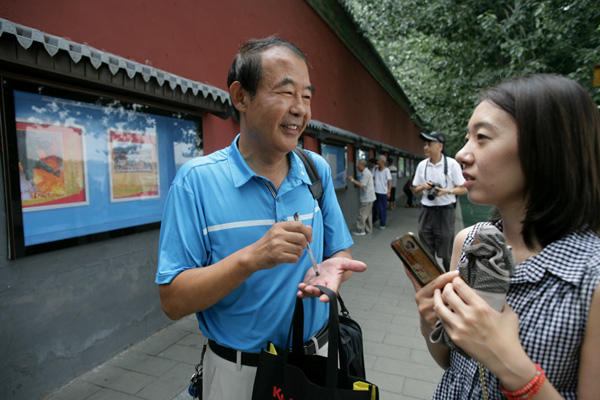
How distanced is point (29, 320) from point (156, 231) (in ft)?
4.66

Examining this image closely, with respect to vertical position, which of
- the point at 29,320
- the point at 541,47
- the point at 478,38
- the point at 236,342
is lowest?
the point at 29,320

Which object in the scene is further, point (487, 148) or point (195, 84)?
point (195, 84)

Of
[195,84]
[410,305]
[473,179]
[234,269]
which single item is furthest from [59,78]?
[410,305]

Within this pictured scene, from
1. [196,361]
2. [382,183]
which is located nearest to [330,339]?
[196,361]

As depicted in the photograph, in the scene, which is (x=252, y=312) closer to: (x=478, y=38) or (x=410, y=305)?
(x=410, y=305)

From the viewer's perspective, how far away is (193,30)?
4270 mm

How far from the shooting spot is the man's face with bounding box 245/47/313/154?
141 cm

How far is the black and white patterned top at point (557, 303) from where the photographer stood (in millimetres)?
938

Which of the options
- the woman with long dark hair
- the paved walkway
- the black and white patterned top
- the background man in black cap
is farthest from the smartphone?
the background man in black cap

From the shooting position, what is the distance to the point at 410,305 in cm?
482

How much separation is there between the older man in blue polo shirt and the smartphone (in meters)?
0.34

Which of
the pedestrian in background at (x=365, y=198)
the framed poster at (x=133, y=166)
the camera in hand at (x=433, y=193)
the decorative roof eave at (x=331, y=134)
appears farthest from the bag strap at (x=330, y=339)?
the pedestrian in background at (x=365, y=198)

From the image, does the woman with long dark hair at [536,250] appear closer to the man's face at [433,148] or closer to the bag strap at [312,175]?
the bag strap at [312,175]

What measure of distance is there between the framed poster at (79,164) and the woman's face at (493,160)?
2.89 metres
